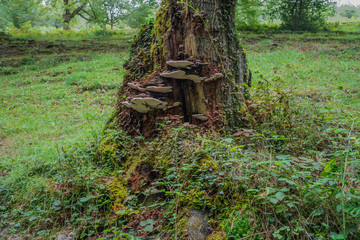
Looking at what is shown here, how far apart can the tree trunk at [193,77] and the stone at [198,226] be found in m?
1.09

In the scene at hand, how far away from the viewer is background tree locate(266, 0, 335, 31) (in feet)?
57.0

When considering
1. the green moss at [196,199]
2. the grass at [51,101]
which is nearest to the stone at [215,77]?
the green moss at [196,199]

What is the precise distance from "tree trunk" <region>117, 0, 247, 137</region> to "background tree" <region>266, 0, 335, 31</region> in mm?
17705

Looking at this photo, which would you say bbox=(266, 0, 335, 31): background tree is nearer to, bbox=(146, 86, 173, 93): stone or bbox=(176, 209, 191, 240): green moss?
bbox=(146, 86, 173, 93): stone

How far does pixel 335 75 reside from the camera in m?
7.51

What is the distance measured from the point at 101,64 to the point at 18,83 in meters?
3.69

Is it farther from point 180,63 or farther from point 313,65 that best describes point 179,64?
point 313,65

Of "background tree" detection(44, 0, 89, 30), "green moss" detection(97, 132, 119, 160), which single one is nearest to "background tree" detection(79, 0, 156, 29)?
"background tree" detection(44, 0, 89, 30)

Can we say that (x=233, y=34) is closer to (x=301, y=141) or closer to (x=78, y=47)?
(x=301, y=141)

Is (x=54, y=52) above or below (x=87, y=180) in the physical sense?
above

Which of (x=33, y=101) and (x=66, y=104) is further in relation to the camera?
(x=33, y=101)

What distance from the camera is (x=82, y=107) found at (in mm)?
6938

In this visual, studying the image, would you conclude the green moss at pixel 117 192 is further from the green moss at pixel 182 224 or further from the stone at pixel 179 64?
the stone at pixel 179 64

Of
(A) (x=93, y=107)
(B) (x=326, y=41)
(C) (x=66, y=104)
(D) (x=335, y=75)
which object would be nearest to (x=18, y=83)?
(C) (x=66, y=104)
